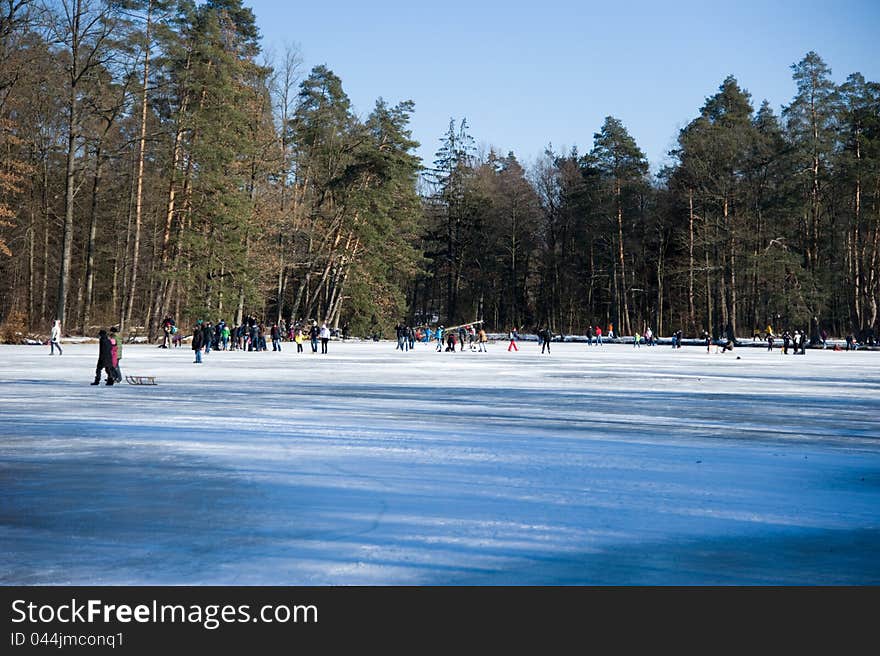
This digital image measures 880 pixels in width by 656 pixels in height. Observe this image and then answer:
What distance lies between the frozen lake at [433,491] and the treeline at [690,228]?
112 feet

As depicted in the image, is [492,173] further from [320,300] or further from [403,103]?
[320,300]

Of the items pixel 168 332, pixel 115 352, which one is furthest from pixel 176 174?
pixel 115 352

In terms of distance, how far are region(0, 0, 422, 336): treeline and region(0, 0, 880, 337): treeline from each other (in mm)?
159

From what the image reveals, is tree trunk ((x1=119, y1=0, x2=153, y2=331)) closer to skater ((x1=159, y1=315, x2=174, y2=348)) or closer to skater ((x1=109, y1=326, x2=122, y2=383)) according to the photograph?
skater ((x1=159, y1=315, x2=174, y2=348))

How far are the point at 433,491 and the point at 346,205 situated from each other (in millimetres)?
51860

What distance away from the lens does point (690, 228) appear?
195ft

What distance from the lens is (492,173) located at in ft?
293

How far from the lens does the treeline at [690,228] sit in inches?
2103

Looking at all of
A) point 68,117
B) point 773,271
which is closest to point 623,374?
point 68,117

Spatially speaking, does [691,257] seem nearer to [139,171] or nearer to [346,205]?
[346,205]

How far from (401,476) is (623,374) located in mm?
16552

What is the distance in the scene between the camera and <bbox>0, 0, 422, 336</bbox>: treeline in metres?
38.2

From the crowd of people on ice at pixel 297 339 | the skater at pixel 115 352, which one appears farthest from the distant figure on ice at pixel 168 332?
the skater at pixel 115 352

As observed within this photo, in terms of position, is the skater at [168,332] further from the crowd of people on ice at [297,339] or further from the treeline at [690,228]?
the treeline at [690,228]
